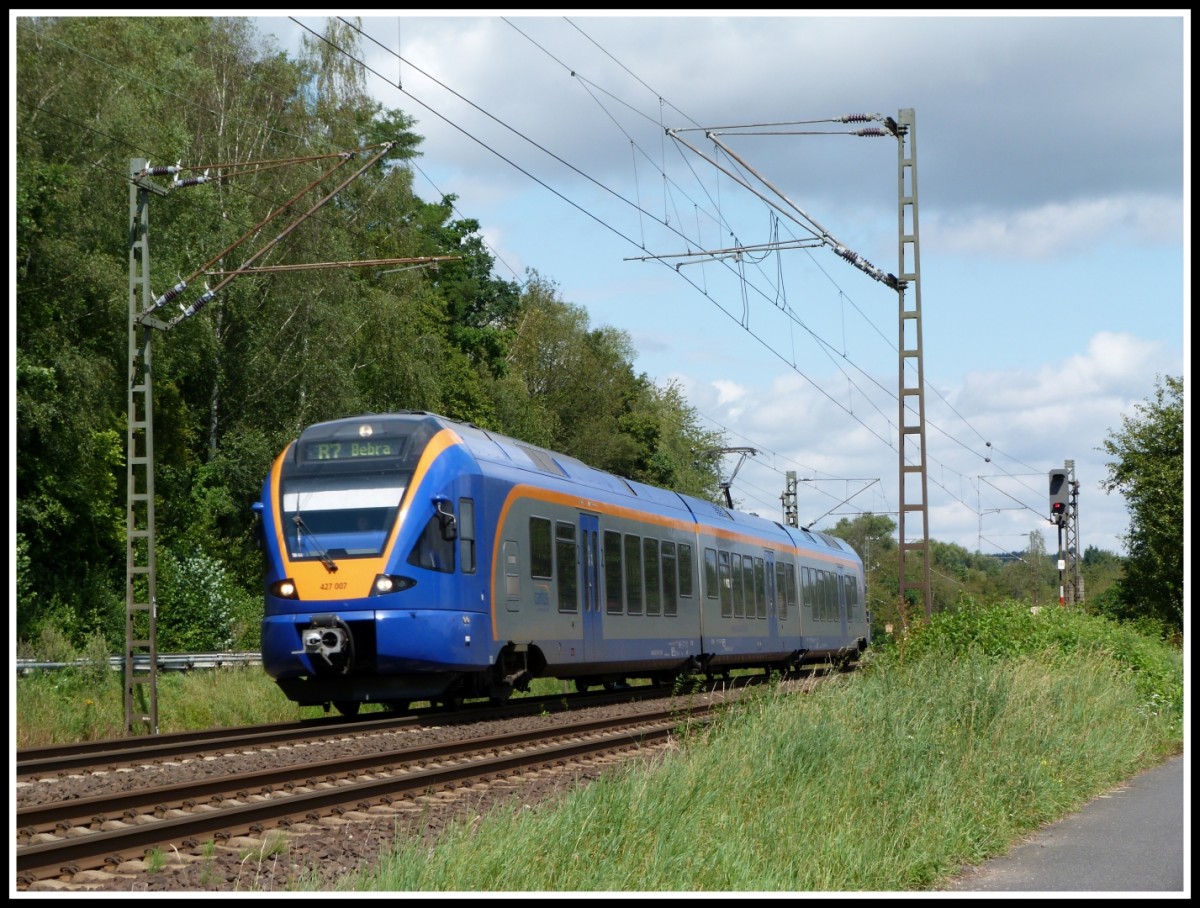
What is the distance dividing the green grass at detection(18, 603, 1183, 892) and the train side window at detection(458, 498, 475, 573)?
3723 millimetres

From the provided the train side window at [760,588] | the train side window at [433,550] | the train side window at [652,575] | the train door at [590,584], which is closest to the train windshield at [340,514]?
the train side window at [433,550]

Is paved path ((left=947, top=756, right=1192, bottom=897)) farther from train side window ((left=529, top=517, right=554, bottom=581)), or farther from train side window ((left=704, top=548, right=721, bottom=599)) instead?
train side window ((left=704, top=548, right=721, bottom=599))

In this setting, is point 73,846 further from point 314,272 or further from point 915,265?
point 314,272

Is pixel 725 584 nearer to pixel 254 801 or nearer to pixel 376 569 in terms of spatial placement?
pixel 376 569

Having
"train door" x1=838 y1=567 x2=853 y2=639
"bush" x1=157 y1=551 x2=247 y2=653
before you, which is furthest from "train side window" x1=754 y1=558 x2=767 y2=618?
"bush" x1=157 y1=551 x2=247 y2=653

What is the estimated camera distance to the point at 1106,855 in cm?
961

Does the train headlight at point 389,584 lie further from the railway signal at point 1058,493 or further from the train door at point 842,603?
the train door at point 842,603

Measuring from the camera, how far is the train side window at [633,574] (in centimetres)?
2306

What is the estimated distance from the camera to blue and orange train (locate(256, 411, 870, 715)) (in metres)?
17.1

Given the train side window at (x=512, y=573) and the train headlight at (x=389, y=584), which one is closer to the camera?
the train headlight at (x=389, y=584)

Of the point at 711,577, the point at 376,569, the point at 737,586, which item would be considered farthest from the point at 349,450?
the point at 737,586

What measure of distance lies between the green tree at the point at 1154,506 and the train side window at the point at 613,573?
32.9 meters

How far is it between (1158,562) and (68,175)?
120 feet

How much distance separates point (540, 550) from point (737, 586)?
391 inches
